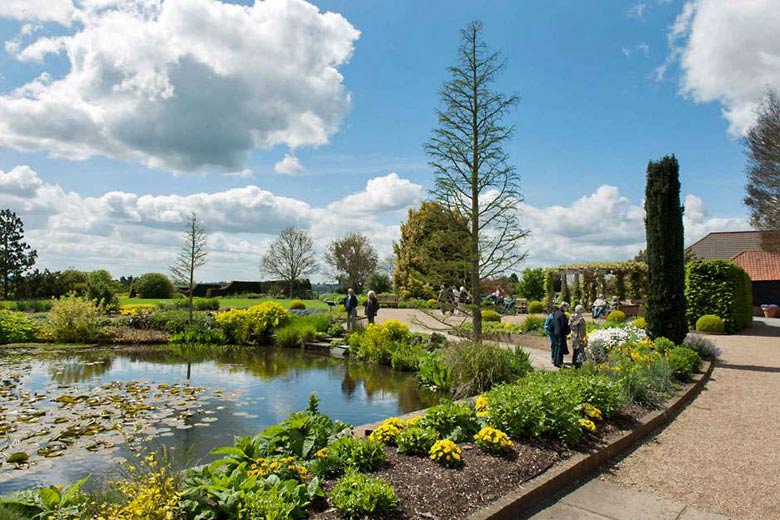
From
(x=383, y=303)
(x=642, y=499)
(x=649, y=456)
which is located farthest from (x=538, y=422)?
(x=383, y=303)

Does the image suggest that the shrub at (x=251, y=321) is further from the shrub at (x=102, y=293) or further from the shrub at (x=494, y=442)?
the shrub at (x=494, y=442)

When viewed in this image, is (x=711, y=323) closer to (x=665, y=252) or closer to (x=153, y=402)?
(x=665, y=252)

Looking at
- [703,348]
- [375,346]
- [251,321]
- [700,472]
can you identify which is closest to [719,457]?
[700,472]

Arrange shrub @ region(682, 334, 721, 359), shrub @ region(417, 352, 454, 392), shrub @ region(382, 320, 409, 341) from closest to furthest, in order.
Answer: shrub @ region(417, 352, 454, 392)
shrub @ region(682, 334, 721, 359)
shrub @ region(382, 320, 409, 341)

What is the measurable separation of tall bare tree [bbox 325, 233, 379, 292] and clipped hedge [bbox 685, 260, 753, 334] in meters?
28.5

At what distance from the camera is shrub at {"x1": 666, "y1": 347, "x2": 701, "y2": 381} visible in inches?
322

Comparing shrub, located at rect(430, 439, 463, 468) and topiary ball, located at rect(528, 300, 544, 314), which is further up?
topiary ball, located at rect(528, 300, 544, 314)

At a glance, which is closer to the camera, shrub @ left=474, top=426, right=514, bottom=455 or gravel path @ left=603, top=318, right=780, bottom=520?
gravel path @ left=603, top=318, right=780, bottom=520

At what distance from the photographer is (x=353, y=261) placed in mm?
43125

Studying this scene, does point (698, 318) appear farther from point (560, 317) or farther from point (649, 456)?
point (649, 456)

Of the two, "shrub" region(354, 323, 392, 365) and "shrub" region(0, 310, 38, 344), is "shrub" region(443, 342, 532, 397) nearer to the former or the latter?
"shrub" region(354, 323, 392, 365)

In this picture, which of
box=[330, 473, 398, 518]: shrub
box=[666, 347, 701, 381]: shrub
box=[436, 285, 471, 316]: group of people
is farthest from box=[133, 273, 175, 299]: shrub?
box=[330, 473, 398, 518]: shrub

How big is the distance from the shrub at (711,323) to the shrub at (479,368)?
433 inches

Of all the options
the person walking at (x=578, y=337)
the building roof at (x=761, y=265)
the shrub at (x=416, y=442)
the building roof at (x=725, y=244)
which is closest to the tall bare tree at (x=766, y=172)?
the building roof at (x=761, y=265)
